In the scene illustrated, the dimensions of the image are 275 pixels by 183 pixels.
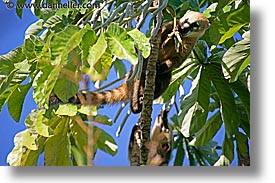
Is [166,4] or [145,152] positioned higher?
[166,4]

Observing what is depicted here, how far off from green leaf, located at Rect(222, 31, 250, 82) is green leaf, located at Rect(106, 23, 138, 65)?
33 cm

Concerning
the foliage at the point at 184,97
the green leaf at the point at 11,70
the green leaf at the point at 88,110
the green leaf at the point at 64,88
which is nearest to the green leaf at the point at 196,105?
the foliage at the point at 184,97

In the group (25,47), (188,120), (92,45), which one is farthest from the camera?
(188,120)

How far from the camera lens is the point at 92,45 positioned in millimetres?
1190

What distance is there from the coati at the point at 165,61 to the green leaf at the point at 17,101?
17 cm

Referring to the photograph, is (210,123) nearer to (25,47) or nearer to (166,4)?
(166,4)

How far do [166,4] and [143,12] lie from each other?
0.08 m

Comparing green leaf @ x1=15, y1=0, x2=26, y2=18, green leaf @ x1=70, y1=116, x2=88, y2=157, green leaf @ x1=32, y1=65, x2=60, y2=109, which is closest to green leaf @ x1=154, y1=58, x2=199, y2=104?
green leaf @ x1=70, y1=116, x2=88, y2=157

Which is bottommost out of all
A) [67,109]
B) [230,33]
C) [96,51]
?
[67,109]

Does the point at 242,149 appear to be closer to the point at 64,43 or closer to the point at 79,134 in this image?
the point at 79,134

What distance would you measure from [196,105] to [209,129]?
0.24 ft

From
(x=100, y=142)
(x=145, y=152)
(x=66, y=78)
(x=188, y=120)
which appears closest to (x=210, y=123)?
(x=188, y=120)

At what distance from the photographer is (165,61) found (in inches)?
58.1

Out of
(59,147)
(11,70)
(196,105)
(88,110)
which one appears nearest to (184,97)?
(196,105)
